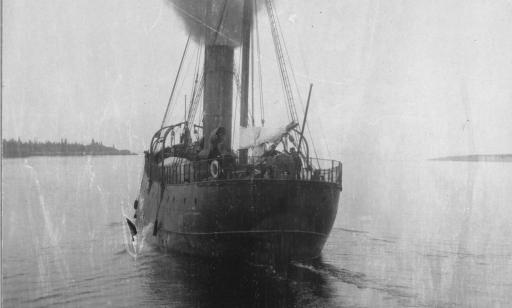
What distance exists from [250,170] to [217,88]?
228 inches

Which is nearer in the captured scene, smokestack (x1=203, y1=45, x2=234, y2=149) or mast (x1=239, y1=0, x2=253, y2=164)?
mast (x1=239, y1=0, x2=253, y2=164)

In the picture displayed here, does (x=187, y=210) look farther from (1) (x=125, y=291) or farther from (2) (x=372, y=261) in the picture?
(2) (x=372, y=261)

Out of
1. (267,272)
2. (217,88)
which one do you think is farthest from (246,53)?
(267,272)

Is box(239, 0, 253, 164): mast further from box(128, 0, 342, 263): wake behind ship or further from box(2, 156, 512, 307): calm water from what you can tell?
box(2, 156, 512, 307): calm water

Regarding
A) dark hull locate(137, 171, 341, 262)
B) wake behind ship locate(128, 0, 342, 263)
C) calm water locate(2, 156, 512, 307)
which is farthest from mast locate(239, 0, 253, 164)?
calm water locate(2, 156, 512, 307)

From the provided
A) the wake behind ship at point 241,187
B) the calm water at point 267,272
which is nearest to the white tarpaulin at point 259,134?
the wake behind ship at point 241,187

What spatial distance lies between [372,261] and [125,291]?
9284 millimetres

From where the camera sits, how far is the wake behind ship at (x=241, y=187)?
48.8 feet


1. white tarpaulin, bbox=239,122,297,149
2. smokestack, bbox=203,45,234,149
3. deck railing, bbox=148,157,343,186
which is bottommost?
deck railing, bbox=148,157,343,186

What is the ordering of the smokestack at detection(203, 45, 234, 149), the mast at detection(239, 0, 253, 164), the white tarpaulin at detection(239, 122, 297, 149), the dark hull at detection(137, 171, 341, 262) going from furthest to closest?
1. the smokestack at detection(203, 45, 234, 149)
2. the mast at detection(239, 0, 253, 164)
3. the white tarpaulin at detection(239, 122, 297, 149)
4. the dark hull at detection(137, 171, 341, 262)

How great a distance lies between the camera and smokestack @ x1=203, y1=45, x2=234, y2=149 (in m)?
20.0

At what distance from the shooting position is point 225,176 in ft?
51.3

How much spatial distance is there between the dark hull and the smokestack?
4.22 meters

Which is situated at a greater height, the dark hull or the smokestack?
→ the smokestack
